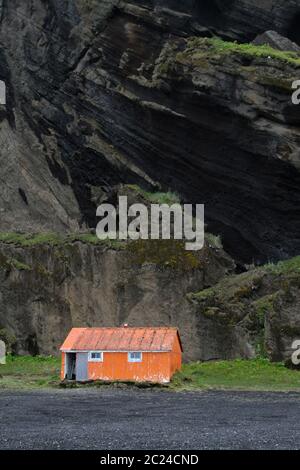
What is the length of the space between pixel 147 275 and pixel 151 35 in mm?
14736

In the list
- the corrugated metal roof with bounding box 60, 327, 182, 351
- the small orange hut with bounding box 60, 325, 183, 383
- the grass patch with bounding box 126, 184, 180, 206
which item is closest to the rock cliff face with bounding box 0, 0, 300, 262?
the grass patch with bounding box 126, 184, 180, 206

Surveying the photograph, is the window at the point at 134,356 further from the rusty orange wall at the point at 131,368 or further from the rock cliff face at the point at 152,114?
the rock cliff face at the point at 152,114

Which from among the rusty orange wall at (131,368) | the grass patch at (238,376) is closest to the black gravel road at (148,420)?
the grass patch at (238,376)

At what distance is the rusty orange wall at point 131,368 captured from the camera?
115ft

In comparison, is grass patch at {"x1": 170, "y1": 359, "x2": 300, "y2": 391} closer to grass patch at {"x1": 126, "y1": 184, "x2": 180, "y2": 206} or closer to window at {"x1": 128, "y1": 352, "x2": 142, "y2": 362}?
window at {"x1": 128, "y1": 352, "x2": 142, "y2": 362}

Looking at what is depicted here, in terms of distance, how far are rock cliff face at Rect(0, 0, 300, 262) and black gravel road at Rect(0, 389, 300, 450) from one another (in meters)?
16.6

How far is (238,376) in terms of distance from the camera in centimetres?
3541

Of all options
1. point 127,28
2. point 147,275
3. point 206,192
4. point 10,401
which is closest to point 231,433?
point 10,401

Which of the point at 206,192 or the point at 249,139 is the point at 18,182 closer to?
the point at 206,192

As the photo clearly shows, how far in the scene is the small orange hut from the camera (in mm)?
35219

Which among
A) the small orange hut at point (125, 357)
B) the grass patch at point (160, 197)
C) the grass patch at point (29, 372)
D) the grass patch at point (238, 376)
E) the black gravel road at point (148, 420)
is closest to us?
the black gravel road at point (148, 420)

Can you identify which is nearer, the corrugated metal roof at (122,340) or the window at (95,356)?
the corrugated metal roof at (122,340)

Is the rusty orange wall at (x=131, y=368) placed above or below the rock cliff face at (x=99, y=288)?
below

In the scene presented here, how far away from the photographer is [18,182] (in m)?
52.2
